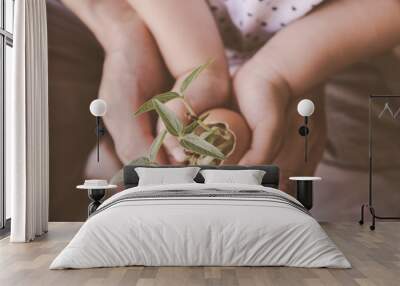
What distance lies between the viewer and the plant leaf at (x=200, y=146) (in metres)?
7.71

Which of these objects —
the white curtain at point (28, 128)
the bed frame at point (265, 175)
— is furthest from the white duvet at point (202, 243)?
the bed frame at point (265, 175)

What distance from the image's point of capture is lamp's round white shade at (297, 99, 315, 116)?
293 inches

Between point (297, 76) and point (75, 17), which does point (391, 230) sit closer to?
point (297, 76)

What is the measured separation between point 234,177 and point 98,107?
188cm

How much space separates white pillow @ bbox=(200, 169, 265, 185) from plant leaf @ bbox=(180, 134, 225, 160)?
0.61m

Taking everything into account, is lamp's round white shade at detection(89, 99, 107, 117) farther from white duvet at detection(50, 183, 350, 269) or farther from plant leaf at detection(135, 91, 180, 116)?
white duvet at detection(50, 183, 350, 269)

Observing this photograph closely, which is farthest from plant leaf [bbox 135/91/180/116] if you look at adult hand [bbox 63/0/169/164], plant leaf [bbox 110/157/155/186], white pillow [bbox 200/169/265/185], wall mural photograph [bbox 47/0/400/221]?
white pillow [bbox 200/169/265/185]

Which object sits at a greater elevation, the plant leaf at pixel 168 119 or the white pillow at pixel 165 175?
the plant leaf at pixel 168 119

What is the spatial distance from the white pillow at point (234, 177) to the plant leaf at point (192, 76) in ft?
4.05

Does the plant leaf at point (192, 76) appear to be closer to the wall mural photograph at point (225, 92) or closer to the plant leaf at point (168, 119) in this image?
the wall mural photograph at point (225, 92)

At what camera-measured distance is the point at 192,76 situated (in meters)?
7.74

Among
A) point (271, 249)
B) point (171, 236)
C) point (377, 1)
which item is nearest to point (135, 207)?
point (171, 236)

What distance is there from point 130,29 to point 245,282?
177 inches

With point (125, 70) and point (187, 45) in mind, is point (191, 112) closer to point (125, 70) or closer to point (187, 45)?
point (187, 45)
